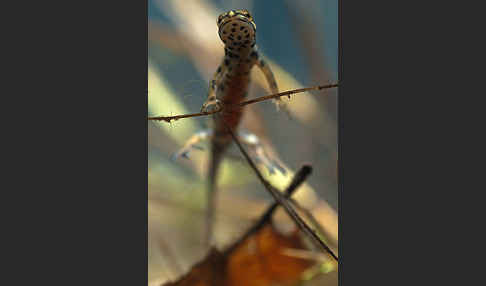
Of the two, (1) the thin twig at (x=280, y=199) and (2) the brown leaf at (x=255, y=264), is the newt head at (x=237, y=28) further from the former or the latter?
(2) the brown leaf at (x=255, y=264)

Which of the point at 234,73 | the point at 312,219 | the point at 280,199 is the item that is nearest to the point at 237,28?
the point at 234,73

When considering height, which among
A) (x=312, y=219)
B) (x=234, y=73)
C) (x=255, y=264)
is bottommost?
(x=255, y=264)

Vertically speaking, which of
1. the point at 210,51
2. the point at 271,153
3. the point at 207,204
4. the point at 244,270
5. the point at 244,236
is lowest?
the point at 244,270

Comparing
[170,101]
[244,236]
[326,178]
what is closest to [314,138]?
[326,178]

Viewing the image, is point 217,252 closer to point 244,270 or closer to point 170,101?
point 244,270

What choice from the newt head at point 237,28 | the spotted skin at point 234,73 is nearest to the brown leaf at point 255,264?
the spotted skin at point 234,73

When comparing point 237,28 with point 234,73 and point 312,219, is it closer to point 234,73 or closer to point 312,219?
point 234,73

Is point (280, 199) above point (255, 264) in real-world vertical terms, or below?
above
